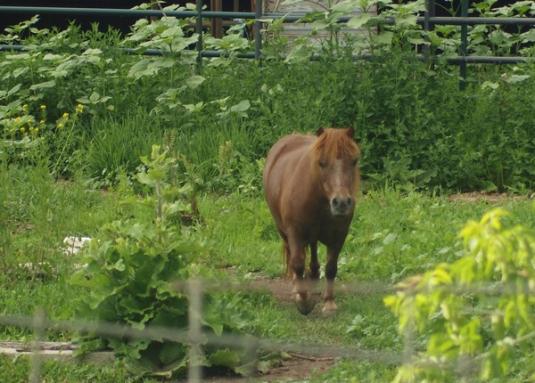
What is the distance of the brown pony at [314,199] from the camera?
7.91 metres

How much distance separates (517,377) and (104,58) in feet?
25.5

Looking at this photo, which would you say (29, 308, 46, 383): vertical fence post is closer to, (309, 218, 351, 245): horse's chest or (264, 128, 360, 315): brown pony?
(264, 128, 360, 315): brown pony

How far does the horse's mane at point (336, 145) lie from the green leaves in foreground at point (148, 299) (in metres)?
1.10

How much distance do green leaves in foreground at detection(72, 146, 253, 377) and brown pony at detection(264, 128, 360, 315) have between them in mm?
903

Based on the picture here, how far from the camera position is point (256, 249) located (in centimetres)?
964

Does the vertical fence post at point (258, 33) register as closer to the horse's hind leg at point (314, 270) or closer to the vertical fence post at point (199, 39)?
the vertical fence post at point (199, 39)

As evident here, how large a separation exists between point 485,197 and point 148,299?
4.87m

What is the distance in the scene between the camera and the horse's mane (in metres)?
7.91

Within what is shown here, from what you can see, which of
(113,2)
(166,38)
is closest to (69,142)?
(166,38)

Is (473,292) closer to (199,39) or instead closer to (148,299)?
(148,299)

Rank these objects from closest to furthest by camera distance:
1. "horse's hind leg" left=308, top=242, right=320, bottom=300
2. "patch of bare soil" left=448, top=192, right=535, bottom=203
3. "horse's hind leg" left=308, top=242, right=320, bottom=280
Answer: "horse's hind leg" left=308, top=242, right=320, bottom=300, "horse's hind leg" left=308, top=242, right=320, bottom=280, "patch of bare soil" left=448, top=192, right=535, bottom=203

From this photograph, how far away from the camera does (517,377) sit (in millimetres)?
6355

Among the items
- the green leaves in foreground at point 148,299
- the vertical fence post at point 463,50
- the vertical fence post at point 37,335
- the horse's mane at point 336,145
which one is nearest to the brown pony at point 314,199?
the horse's mane at point 336,145

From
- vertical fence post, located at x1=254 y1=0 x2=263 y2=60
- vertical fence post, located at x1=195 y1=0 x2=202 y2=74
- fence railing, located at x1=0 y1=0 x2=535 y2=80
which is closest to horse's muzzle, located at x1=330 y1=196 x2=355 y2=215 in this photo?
fence railing, located at x1=0 y1=0 x2=535 y2=80
